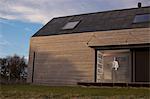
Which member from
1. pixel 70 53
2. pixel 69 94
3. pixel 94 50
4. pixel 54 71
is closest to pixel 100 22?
pixel 94 50

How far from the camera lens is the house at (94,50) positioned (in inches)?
640

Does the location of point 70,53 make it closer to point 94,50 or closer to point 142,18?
point 94,50

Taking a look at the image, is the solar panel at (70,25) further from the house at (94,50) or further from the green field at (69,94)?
the green field at (69,94)

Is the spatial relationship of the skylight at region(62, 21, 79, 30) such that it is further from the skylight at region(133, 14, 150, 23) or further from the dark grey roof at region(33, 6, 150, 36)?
the skylight at region(133, 14, 150, 23)

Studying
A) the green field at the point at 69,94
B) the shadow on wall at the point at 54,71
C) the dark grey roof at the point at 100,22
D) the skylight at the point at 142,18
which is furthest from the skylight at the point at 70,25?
the green field at the point at 69,94

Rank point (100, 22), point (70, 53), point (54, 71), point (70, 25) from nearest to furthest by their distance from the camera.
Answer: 1. point (70, 53)
2. point (100, 22)
3. point (54, 71)
4. point (70, 25)

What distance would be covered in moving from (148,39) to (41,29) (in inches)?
318

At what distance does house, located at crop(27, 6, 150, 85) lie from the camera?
53.3ft

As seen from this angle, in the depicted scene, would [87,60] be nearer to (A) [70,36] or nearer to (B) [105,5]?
(A) [70,36]

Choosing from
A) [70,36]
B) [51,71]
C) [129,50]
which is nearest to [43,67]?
[51,71]

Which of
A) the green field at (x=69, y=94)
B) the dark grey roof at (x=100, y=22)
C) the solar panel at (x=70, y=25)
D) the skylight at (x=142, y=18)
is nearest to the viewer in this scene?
the green field at (x=69, y=94)

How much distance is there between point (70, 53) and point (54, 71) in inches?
63.0

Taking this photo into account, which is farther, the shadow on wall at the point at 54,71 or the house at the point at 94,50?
the shadow on wall at the point at 54,71

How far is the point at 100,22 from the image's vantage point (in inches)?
722
